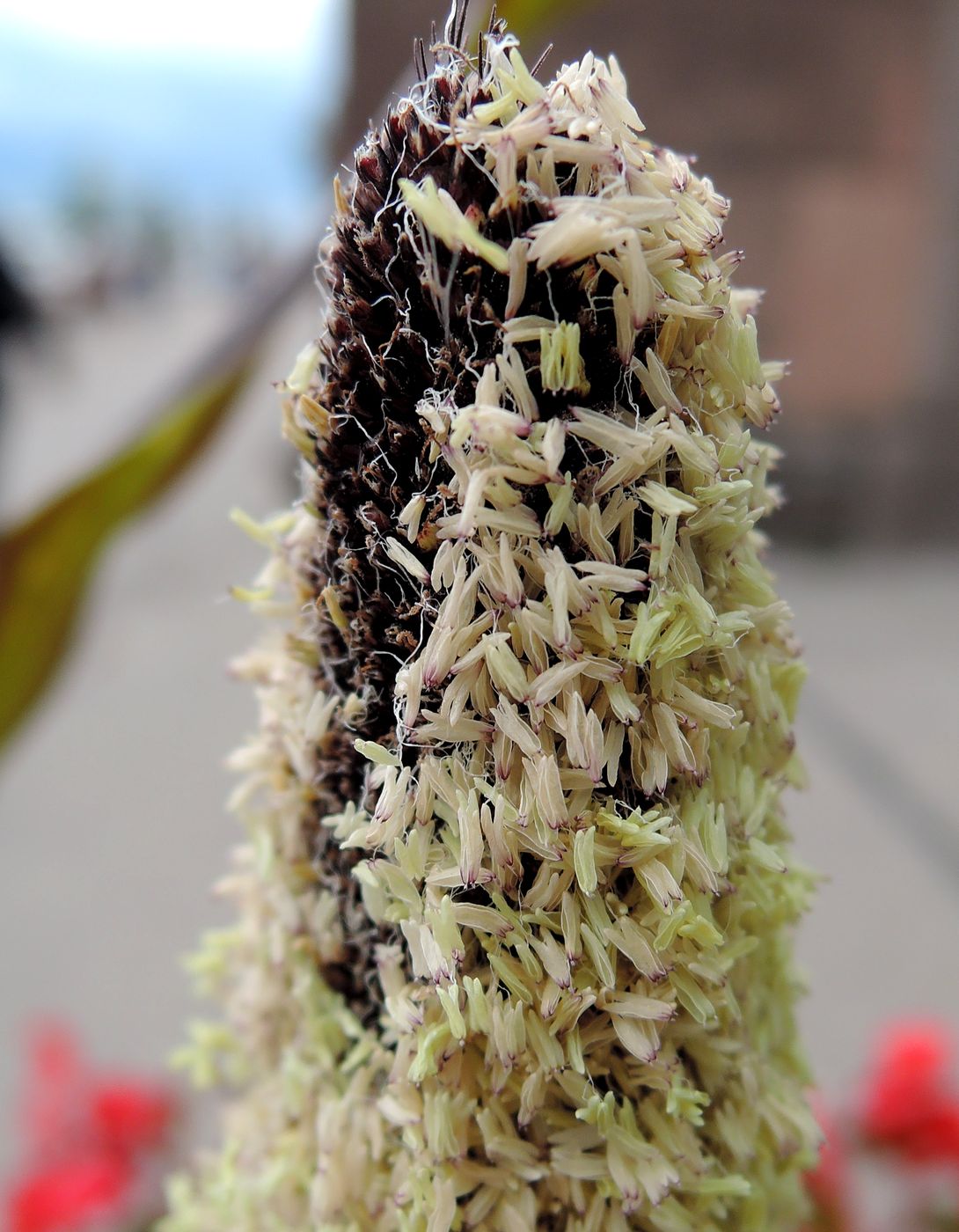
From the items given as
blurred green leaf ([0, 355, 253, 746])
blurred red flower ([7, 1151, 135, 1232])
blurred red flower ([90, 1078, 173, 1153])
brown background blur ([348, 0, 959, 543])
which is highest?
brown background blur ([348, 0, 959, 543])

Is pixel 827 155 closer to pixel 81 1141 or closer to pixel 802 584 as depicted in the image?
pixel 802 584

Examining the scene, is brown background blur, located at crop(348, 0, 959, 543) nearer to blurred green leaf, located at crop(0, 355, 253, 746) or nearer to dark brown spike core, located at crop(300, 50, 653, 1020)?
blurred green leaf, located at crop(0, 355, 253, 746)

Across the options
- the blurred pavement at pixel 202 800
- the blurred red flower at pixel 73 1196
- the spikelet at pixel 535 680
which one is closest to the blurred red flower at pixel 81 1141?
the blurred red flower at pixel 73 1196

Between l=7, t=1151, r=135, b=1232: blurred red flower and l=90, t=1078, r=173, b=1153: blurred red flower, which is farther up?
l=90, t=1078, r=173, b=1153: blurred red flower

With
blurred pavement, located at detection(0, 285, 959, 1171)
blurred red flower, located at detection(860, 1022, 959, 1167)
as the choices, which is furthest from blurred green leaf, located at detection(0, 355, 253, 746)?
blurred red flower, located at detection(860, 1022, 959, 1167)

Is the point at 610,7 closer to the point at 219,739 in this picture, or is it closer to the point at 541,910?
the point at 219,739

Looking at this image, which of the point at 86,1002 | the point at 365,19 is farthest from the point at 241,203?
the point at 86,1002
